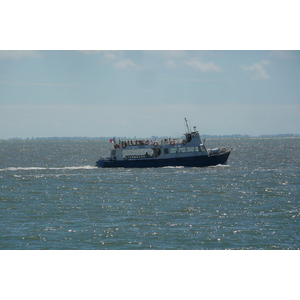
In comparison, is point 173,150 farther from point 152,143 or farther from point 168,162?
point 152,143

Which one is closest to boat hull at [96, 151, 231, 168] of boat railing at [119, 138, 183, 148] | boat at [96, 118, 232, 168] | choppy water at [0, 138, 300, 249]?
boat at [96, 118, 232, 168]

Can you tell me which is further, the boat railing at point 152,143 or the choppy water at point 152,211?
the boat railing at point 152,143

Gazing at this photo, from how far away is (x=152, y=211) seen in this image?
34125 millimetres

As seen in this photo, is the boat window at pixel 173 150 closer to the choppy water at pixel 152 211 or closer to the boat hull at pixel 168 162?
the boat hull at pixel 168 162

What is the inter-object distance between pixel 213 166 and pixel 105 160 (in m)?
14.1

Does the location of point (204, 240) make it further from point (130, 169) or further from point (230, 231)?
point (130, 169)

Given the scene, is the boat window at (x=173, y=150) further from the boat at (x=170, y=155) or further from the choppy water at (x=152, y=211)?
the choppy water at (x=152, y=211)

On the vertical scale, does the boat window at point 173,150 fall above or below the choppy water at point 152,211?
above

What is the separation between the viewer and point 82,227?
1144 inches

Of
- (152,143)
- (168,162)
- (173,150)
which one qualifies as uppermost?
(152,143)

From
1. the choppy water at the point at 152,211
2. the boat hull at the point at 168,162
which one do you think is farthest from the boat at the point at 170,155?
the choppy water at the point at 152,211

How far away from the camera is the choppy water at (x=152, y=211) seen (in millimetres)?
25766

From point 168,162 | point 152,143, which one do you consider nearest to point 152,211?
point 168,162

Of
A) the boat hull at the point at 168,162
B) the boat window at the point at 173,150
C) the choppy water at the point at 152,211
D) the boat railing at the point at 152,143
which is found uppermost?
the boat railing at the point at 152,143
